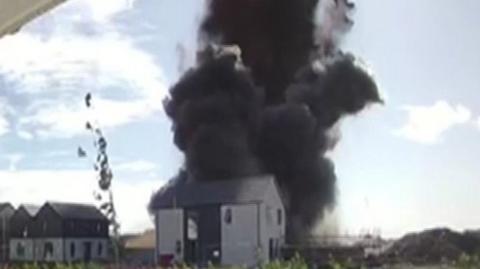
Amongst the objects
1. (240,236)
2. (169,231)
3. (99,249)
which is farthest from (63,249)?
(240,236)

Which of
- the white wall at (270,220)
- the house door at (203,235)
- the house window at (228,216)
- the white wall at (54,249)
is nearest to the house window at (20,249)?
the white wall at (54,249)

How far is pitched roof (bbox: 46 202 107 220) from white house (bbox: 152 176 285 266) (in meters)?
0.35

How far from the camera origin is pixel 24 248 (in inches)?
185

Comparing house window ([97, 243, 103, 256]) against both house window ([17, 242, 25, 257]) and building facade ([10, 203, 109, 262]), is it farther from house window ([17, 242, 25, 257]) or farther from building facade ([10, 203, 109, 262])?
house window ([17, 242, 25, 257])

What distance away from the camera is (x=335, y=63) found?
409 centimetres

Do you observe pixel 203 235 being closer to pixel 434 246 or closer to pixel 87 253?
pixel 87 253

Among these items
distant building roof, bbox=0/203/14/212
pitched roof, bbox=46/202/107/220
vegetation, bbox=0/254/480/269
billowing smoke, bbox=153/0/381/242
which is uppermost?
billowing smoke, bbox=153/0/381/242

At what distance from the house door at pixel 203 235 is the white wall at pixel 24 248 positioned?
2.98 feet

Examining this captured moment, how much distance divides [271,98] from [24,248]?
64.5 inches

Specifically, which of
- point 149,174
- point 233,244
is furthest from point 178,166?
point 233,244

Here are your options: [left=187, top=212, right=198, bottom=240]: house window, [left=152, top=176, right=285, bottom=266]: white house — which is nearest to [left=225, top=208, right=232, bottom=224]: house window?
[left=152, top=176, right=285, bottom=266]: white house

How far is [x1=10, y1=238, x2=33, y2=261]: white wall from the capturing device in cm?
463

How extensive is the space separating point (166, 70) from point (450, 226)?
164cm

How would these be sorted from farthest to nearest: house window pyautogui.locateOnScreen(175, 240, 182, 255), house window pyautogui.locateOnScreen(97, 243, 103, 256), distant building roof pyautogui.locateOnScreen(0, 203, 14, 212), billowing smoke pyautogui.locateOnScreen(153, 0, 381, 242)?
distant building roof pyautogui.locateOnScreen(0, 203, 14, 212)
house window pyautogui.locateOnScreen(97, 243, 103, 256)
house window pyautogui.locateOnScreen(175, 240, 182, 255)
billowing smoke pyautogui.locateOnScreen(153, 0, 381, 242)
